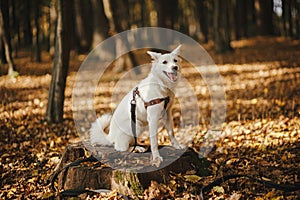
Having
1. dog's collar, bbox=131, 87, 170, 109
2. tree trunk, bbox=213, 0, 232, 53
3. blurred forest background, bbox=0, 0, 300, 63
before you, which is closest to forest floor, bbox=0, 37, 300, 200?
dog's collar, bbox=131, 87, 170, 109

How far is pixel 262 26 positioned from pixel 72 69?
14773mm

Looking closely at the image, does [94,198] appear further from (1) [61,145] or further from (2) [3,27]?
(2) [3,27]

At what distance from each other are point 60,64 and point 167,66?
4000mm

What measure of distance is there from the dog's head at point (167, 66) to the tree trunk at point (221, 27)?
13.7 meters

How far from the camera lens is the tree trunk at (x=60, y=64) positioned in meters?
7.55

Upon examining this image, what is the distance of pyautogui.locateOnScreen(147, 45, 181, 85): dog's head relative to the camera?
4.29m

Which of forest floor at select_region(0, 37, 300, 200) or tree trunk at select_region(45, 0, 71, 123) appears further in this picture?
tree trunk at select_region(45, 0, 71, 123)

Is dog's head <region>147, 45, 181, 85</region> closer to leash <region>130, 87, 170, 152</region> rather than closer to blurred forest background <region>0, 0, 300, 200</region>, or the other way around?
leash <region>130, 87, 170, 152</region>

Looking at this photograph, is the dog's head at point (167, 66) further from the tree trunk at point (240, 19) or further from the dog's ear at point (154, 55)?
the tree trunk at point (240, 19)

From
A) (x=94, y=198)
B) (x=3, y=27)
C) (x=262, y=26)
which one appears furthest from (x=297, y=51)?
(x=94, y=198)

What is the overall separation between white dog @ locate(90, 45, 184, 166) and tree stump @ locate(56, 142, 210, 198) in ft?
0.46

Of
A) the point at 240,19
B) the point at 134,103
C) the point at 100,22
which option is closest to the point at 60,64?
the point at 134,103

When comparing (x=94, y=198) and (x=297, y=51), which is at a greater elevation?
(x=297, y=51)

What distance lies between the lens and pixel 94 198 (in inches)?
173
